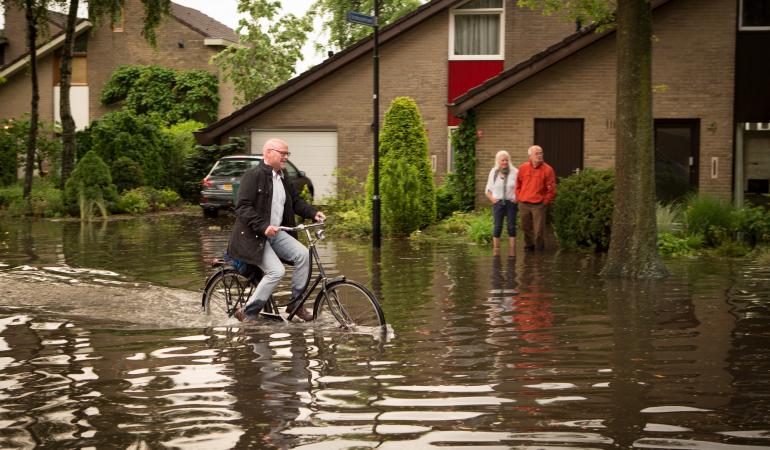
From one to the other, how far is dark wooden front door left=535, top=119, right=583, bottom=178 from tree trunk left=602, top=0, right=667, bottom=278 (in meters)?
11.0

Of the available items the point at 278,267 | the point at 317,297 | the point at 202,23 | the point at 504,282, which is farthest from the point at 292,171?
the point at 202,23

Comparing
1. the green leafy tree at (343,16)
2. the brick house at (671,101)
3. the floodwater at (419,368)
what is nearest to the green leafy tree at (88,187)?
the brick house at (671,101)

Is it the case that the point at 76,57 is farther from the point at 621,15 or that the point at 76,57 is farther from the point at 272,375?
the point at 272,375

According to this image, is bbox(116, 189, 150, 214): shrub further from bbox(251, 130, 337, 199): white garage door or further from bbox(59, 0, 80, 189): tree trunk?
bbox(251, 130, 337, 199): white garage door

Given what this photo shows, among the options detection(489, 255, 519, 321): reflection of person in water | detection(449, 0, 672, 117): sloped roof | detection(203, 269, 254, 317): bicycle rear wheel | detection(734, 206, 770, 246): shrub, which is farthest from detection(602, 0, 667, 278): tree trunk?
detection(449, 0, 672, 117): sloped roof

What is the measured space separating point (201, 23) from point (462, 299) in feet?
141

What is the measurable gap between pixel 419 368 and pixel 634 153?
719cm

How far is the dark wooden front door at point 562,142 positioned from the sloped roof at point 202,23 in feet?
83.7

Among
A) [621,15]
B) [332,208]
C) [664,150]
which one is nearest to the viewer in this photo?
[621,15]

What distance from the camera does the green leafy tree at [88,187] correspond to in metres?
29.1

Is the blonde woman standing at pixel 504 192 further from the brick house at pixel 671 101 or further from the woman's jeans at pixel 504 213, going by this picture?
the brick house at pixel 671 101

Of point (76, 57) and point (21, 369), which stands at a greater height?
point (76, 57)

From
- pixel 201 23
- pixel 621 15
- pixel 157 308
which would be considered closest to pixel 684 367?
pixel 157 308

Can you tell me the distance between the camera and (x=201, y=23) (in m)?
53.7
